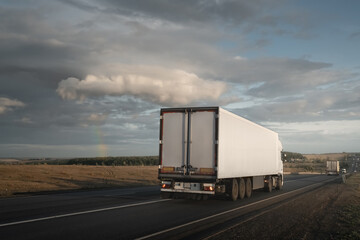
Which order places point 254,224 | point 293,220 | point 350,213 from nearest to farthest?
point 254,224, point 293,220, point 350,213

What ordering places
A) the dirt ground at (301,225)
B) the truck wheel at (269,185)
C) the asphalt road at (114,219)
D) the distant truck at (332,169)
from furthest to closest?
1. the distant truck at (332,169)
2. the truck wheel at (269,185)
3. the dirt ground at (301,225)
4. the asphalt road at (114,219)

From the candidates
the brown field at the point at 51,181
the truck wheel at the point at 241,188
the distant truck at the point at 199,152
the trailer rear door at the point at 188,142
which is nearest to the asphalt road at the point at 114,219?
the distant truck at the point at 199,152

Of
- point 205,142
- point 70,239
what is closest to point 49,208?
point 70,239

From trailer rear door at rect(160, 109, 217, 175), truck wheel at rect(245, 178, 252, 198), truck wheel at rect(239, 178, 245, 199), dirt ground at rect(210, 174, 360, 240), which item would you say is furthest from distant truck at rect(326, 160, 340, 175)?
trailer rear door at rect(160, 109, 217, 175)

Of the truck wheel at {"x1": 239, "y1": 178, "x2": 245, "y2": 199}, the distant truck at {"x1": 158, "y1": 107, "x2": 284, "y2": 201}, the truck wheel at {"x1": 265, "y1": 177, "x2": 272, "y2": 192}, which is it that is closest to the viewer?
the distant truck at {"x1": 158, "y1": 107, "x2": 284, "y2": 201}

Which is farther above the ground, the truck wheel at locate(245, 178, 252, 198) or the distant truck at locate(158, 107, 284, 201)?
the distant truck at locate(158, 107, 284, 201)

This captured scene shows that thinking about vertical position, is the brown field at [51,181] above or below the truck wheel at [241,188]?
below

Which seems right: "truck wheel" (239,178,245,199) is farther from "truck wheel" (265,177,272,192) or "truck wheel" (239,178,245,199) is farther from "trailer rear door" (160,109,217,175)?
"truck wheel" (265,177,272,192)

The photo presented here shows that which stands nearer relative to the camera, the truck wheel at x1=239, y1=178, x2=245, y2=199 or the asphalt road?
the asphalt road

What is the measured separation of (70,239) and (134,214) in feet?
13.2

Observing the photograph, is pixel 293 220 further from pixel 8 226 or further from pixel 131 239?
pixel 8 226

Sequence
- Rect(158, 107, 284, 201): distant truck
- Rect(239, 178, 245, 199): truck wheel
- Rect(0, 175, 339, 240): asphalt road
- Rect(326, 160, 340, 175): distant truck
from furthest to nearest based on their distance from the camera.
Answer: Rect(326, 160, 340, 175): distant truck, Rect(239, 178, 245, 199): truck wheel, Rect(158, 107, 284, 201): distant truck, Rect(0, 175, 339, 240): asphalt road

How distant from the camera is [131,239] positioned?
816cm

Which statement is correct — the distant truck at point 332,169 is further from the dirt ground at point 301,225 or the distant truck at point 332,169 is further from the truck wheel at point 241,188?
the dirt ground at point 301,225
